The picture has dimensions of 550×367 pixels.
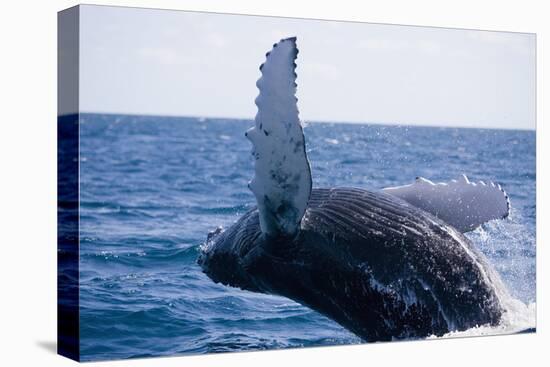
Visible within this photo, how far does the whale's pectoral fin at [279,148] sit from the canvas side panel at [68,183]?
1.68 metres

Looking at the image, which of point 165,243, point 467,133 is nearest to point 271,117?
point 165,243

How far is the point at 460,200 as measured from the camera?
10594 mm

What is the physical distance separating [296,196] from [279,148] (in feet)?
1.56

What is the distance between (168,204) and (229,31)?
85.2 inches

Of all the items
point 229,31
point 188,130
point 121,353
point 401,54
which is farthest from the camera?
point 188,130

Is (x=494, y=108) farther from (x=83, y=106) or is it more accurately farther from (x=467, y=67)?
(x=83, y=106)

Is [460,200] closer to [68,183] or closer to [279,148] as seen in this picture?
[279,148]

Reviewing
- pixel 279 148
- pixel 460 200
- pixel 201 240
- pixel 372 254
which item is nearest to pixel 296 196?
pixel 279 148

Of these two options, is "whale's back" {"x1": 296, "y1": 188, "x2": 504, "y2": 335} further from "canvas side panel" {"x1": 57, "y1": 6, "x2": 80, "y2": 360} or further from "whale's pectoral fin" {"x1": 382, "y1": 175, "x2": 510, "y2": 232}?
"canvas side panel" {"x1": 57, "y1": 6, "x2": 80, "y2": 360}

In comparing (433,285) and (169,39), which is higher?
(169,39)

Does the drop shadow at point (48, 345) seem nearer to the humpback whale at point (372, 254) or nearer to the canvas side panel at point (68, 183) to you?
the canvas side panel at point (68, 183)

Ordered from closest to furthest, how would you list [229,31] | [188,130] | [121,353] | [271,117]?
[271,117], [121,353], [229,31], [188,130]

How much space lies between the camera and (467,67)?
11.7 meters

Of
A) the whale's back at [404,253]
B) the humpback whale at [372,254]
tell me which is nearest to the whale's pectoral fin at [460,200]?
the humpback whale at [372,254]
